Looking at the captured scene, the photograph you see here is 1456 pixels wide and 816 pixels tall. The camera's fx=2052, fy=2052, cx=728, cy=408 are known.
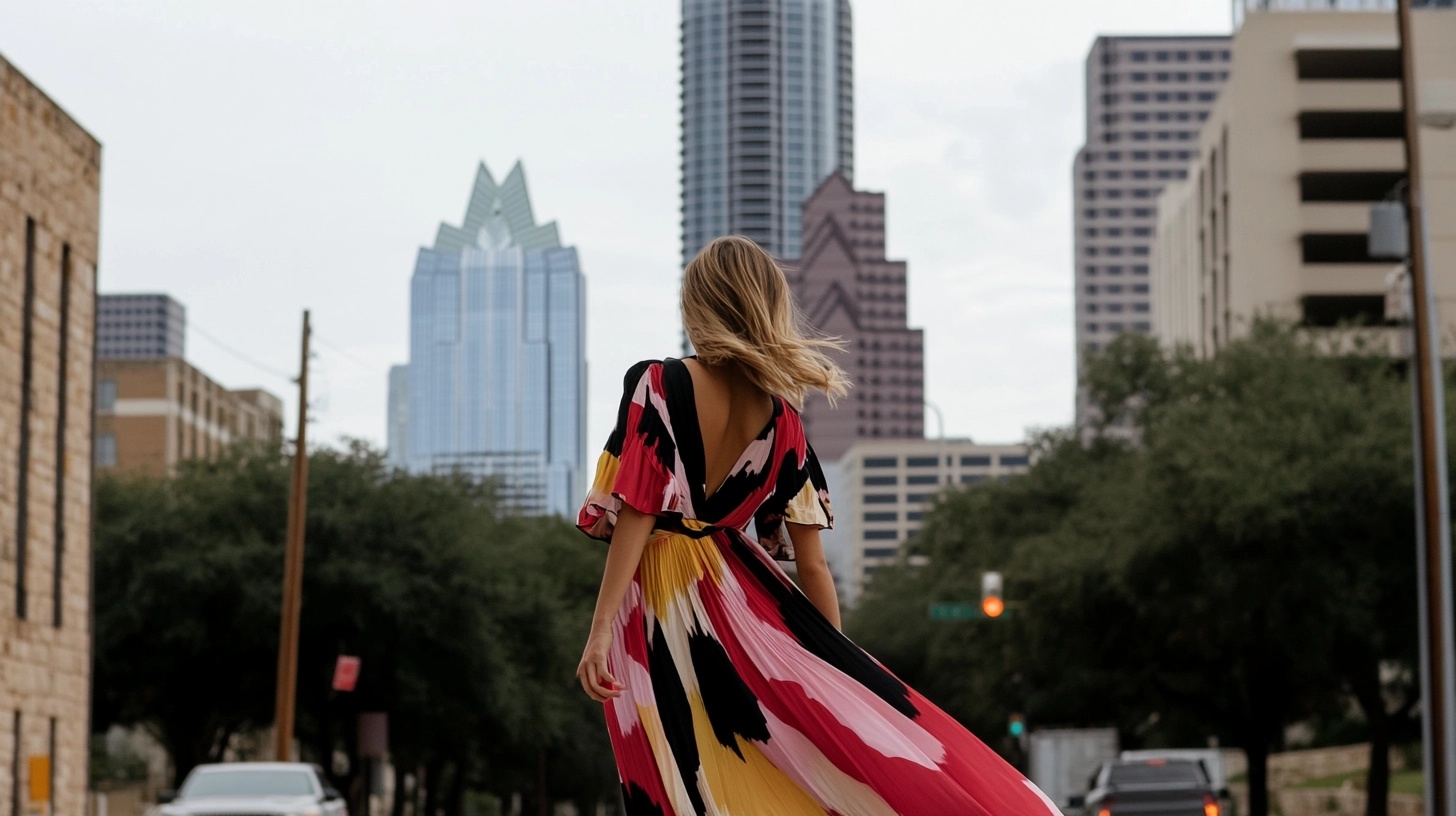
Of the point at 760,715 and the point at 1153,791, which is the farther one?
the point at 1153,791

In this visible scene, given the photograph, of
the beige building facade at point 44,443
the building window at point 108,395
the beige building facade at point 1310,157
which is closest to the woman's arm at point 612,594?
the beige building facade at point 44,443

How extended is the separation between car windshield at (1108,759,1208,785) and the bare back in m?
20.2

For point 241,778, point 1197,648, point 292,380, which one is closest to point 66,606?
point 292,380

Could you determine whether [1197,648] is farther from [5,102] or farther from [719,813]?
[719,813]

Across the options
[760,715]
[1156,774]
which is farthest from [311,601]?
[760,715]

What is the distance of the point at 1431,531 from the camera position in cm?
2019

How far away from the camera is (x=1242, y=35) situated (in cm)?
8319

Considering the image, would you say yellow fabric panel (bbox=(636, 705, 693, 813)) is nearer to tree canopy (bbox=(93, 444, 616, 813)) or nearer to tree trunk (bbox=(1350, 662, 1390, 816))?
tree trunk (bbox=(1350, 662, 1390, 816))

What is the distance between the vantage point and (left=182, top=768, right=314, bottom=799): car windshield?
67.1 ft

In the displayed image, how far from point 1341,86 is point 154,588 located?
57829 millimetres

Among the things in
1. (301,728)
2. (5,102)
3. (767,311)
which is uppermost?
(5,102)

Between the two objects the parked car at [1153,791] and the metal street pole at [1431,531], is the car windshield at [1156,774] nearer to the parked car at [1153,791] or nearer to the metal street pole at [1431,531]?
the parked car at [1153,791]

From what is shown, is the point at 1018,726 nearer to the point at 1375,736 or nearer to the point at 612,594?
the point at 1375,736

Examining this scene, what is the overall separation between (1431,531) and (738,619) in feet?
56.8
